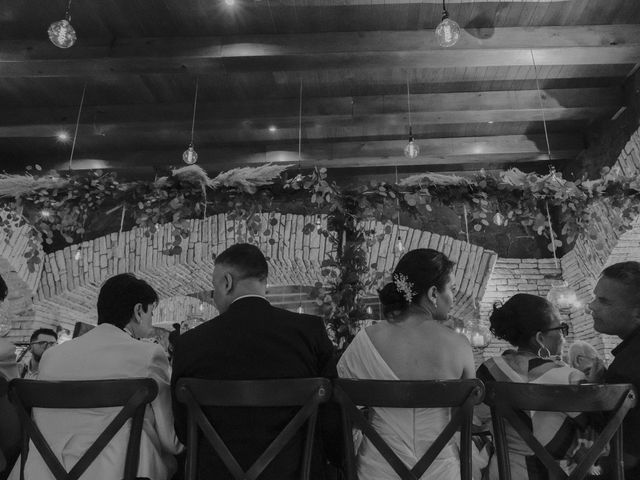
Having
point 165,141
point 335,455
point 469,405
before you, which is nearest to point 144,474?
point 335,455

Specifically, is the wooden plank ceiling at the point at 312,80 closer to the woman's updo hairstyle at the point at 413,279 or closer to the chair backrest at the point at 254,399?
the woman's updo hairstyle at the point at 413,279

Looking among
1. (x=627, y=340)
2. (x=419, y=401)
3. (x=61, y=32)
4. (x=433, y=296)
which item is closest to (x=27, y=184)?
(x=61, y=32)

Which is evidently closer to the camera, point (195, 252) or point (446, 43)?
point (446, 43)

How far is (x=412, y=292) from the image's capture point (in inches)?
78.5

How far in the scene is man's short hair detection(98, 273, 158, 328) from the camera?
2.07 m

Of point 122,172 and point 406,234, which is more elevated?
point 122,172

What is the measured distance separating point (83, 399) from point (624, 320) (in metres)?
1.98

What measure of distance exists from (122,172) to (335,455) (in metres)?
5.54

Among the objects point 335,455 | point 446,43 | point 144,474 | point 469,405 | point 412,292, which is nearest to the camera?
point 469,405

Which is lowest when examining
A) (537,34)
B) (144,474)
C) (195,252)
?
(144,474)

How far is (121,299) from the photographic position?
2.09 metres

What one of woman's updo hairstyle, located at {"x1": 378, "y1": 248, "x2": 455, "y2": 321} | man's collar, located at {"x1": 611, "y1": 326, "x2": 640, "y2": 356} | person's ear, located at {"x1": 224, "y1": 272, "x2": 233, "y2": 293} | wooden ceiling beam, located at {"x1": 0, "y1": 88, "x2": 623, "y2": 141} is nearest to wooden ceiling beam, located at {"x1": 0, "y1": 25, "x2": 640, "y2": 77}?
wooden ceiling beam, located at {"x1": 0, "y1": 88, "x2": 623, "y2": 141}

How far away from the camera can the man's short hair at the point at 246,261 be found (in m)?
2.05

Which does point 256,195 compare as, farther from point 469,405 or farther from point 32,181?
point 469,405
